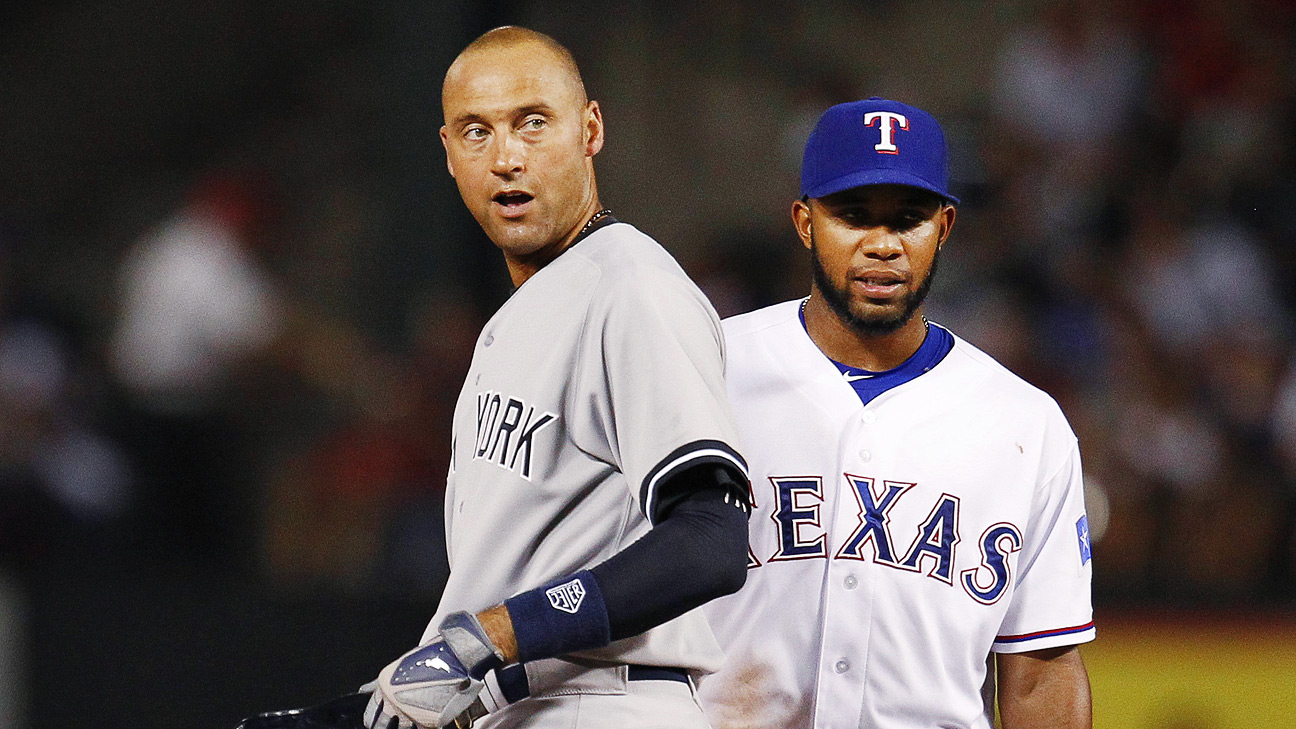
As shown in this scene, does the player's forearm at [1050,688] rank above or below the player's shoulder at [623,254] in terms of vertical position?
below

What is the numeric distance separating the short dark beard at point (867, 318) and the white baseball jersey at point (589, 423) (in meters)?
0.68

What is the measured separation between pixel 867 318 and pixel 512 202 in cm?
81

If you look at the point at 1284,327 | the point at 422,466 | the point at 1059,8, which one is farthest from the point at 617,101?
the point at 1284,327

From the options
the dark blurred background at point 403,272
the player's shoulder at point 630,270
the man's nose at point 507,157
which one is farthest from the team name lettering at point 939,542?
the dark blurred background at point 403,272

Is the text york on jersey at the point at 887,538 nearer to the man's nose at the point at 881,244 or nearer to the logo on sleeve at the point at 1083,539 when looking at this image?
the logo on sleeve at the point at 1083,539

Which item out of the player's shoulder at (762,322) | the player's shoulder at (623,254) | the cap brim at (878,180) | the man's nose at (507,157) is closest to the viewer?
the player's shoulder at (623,254)

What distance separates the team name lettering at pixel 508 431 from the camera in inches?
80.3

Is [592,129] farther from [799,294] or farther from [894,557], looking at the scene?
[799,294]

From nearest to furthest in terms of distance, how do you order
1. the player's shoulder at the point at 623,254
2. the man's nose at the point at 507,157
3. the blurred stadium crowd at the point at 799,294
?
the player's shoulder at the point at 623,254 < the man's nose at the point at 507,157 < the blurred stadium crowd at the point at 799,294

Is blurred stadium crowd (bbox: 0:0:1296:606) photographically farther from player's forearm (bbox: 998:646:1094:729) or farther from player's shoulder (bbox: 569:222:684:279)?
player's shoulder (bbox: 569:222:684:279)

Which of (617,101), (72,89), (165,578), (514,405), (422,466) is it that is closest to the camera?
(514,405)

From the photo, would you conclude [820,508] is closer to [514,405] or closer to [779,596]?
[779,596]

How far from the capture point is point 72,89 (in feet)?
30.0

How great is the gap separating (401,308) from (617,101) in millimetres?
2131
